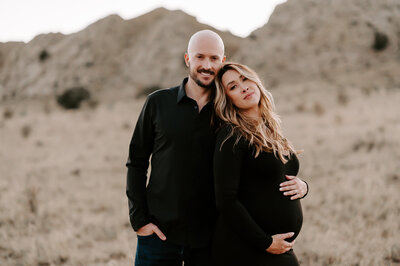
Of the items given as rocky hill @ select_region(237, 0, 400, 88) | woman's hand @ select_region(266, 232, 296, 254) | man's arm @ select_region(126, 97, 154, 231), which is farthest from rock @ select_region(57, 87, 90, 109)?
woman's hand @ select_region(266, 232, 296, 254)

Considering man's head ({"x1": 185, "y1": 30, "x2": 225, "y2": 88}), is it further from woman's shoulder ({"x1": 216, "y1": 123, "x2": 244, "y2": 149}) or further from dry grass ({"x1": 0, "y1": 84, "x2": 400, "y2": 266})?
dry grass ({"x1": 0, "y1": 84, "x2": 400, "y2": 266})

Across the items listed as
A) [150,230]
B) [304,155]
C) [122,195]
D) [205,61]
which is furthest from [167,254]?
[304,155]

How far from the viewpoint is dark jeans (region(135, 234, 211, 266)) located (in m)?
2.25

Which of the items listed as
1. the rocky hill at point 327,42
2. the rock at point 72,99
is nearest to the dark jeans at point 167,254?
the rocky hill at point 327,42

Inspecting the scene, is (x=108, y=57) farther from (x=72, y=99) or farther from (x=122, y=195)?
(x=122, y=195)

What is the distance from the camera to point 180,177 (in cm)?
222

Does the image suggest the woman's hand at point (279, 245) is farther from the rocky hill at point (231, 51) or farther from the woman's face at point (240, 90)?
the rocky hill at point (231, 51)

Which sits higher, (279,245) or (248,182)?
(248,182)

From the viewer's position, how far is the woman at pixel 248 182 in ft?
6.18

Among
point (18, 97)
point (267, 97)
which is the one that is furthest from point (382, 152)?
point (18, 97)

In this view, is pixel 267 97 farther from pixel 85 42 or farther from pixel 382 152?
pixel 85 42

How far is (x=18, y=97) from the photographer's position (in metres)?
47.8

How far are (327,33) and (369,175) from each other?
31581mm

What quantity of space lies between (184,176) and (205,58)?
29.5 inches
